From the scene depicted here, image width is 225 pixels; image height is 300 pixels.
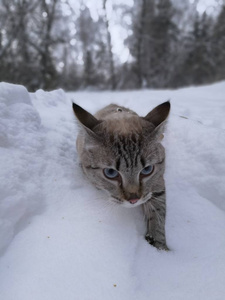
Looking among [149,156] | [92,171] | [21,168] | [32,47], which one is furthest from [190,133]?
[32,47]

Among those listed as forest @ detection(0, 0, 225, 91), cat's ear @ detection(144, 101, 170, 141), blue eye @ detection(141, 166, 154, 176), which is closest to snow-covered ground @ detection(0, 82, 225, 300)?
blue eye @ detection(141, 166, 154, 176)

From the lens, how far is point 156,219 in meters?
1.97

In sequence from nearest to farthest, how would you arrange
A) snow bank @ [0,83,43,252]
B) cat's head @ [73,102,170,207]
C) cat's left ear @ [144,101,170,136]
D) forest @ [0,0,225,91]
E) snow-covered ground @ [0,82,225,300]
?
snow-covered ground @ [0,82,225,300], snow bank @ [0,83,43,252], cat's head @ [73,102,170,207], cat's left ear @ [144,101,170,136], forest @ [0,0,225,91]

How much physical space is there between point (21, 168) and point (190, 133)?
2262mm

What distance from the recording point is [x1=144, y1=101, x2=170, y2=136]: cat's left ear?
193 cm

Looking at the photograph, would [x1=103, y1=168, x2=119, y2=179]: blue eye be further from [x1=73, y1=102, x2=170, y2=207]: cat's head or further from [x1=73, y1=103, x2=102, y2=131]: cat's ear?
[x1=73, y1=103, x2=102, y2=131]: cat's ear

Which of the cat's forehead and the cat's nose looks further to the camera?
the cat's forehead

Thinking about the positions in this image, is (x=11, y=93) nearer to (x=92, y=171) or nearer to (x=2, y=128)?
(x=2, y=128)

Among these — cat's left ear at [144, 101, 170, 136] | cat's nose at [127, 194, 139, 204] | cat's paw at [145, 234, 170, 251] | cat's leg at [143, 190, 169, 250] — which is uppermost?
cat's left ear at [144, 101, 170, 136]

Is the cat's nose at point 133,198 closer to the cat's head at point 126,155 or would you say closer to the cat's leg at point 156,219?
the cat's head at point 126,155

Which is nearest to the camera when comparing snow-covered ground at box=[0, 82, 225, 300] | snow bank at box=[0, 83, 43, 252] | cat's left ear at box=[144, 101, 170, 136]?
snow-covered ground at box=[0, 82, 225, 300]

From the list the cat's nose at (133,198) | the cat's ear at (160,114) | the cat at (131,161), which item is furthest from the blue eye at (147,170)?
the cat's ear at (160,114)

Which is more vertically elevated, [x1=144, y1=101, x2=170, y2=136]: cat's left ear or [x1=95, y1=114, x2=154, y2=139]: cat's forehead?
[x1=144, y1=101, x2=170, y2=136]: cat's left ear

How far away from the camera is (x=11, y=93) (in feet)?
8.20
